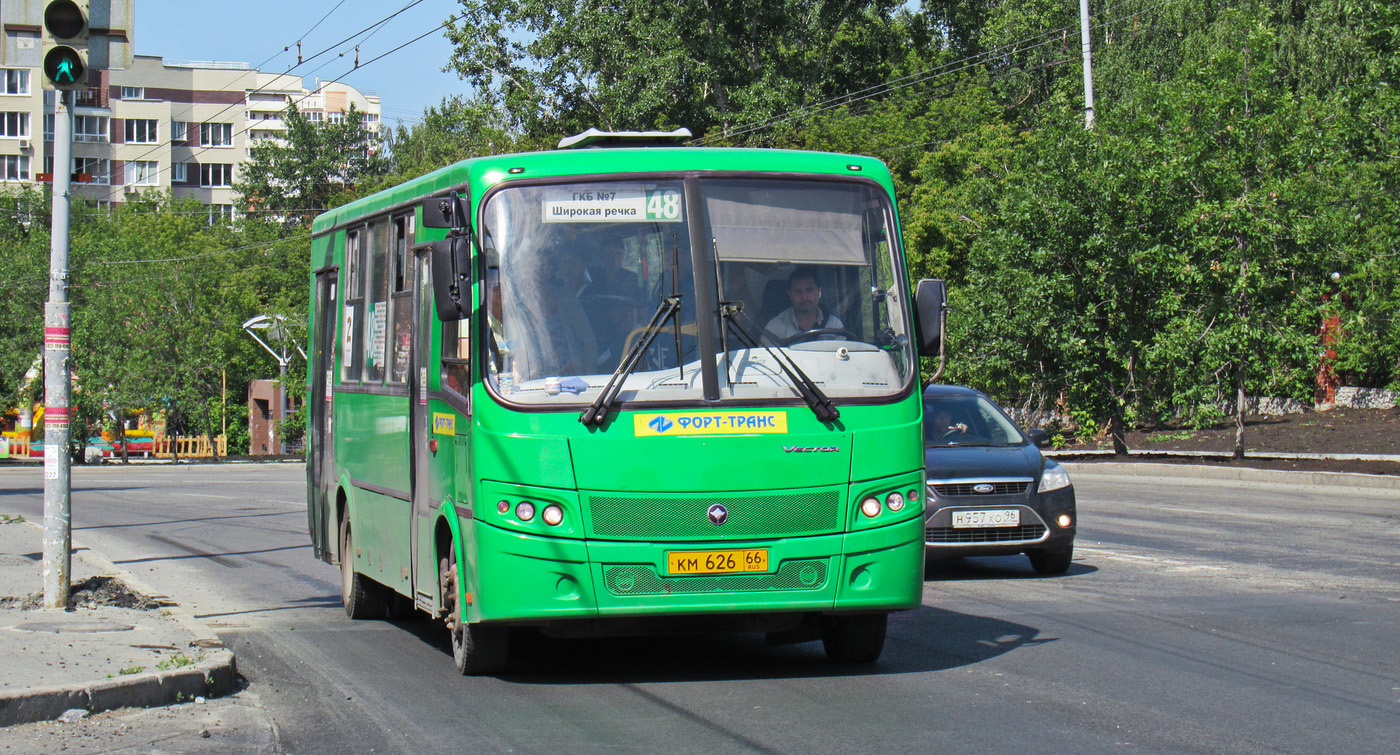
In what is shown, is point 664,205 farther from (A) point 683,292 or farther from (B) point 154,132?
(B) point 154,132

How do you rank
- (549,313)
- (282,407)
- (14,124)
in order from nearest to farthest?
1. (549,313)
2. (282,407)
3. (14,124)

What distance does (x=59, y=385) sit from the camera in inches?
393

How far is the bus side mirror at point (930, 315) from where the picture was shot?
8109mm

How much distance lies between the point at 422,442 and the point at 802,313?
Result: 2.41 metres

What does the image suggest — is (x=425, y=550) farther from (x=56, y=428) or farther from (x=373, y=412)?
(x=56, y=428)

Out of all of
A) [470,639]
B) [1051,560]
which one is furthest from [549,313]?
[1051,560]

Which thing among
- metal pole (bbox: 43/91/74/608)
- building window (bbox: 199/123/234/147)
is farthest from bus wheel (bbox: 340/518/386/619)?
building window (bbox: 199/123/234/147)

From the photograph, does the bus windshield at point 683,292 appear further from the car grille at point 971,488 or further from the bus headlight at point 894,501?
the car grille at point 971,488

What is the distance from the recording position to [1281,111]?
1136 inches

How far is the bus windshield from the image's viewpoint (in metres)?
7.61

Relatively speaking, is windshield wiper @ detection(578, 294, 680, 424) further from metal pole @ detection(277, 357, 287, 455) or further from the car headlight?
metal pole @ detection(277, 357, 287, 455)

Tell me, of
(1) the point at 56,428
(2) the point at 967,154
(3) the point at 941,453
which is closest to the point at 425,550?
(1) the point at 56,428

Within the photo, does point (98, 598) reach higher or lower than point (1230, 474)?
lower

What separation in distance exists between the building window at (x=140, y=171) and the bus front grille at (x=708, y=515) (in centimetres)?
10722
